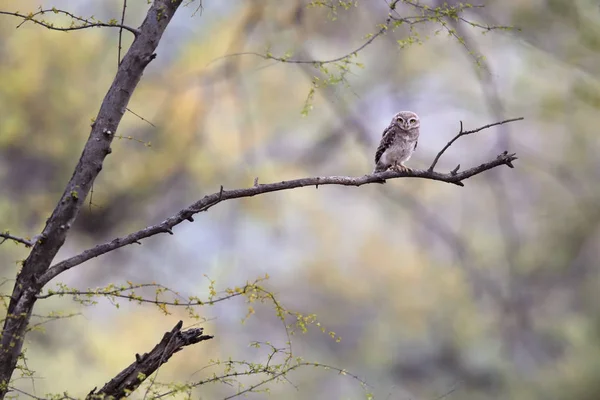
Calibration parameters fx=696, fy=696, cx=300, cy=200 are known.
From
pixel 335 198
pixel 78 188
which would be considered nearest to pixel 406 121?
pixel 335 198

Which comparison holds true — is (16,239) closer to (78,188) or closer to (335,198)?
(78,188)

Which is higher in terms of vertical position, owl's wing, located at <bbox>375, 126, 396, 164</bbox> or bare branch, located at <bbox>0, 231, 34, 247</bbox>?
owl's wing, located at <bbox>375, 126, 396, 164</bbox>

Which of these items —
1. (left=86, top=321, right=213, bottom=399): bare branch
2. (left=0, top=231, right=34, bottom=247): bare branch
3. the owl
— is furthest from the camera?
the owl

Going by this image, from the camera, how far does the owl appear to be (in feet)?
11.7

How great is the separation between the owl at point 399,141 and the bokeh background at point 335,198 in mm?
1049

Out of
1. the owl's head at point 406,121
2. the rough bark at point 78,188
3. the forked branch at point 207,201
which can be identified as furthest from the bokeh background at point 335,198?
the forked branch at point 207,201

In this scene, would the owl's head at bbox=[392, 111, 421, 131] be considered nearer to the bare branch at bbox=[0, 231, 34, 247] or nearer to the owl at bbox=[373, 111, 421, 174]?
the owl at bbox=[373, 111, 421, 174]

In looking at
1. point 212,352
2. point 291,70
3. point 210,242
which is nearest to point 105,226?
point 210,242

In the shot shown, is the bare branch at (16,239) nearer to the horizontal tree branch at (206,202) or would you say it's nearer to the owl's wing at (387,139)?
the horizontal tree branch at (206,202)

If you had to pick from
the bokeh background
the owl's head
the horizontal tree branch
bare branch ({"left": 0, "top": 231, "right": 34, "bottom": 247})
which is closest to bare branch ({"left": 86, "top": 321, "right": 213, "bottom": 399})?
the horizontal tree branch

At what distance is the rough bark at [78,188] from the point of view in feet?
7.36

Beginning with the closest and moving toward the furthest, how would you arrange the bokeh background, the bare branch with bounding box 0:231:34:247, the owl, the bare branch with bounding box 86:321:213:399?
the bare branch with bounding box 0:231:34:247, the bare branch with bounding box 86:321:213:399, the owl, the bokeh background

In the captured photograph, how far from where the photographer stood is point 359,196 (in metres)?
4.76

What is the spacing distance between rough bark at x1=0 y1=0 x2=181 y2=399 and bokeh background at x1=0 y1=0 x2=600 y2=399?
7.29 ft
